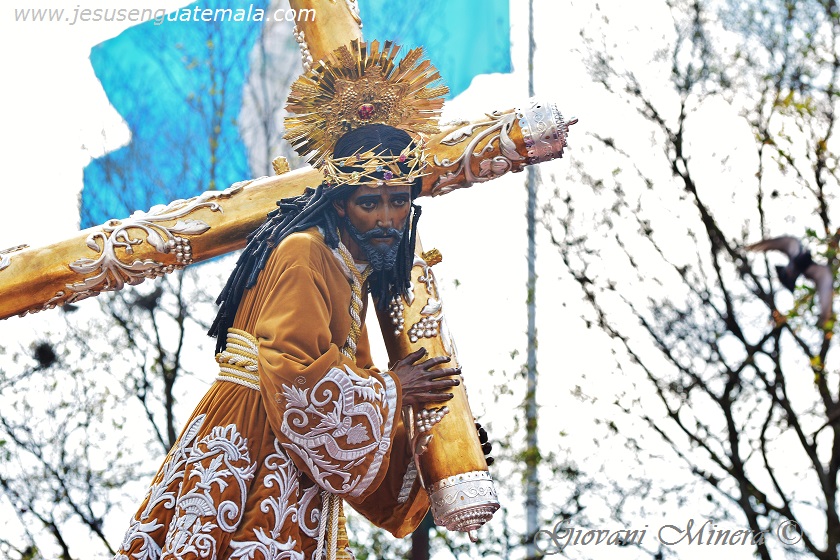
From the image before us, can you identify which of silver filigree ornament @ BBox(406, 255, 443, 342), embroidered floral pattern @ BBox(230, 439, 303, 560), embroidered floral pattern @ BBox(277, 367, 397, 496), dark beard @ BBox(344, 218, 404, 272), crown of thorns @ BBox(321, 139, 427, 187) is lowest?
embroidered floral pattern @ BBox(230, 439, 303, 560)

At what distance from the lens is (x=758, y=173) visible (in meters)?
9.87

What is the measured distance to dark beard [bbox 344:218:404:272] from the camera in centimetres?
422

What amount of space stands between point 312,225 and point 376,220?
22 centimetres

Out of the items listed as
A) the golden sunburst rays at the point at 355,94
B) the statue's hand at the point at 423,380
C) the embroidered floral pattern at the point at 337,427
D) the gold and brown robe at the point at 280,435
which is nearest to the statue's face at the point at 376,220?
the gold and brown robe at the point at 280,435

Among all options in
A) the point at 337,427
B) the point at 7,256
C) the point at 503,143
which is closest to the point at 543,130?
the point at 503,143

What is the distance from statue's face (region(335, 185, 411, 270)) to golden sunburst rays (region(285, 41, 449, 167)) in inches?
9.5

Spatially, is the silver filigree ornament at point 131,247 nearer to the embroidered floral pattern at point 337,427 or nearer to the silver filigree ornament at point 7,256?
the silver filigree ornament at point 7,256

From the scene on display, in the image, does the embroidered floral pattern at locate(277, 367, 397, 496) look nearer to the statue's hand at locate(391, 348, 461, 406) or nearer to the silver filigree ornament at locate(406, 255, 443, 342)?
the statue's hand at locate(391, 348, 461, 406)

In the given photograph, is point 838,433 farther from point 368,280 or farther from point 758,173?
point 368,280

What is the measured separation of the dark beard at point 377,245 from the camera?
4.22 metres

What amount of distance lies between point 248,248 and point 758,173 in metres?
6.49

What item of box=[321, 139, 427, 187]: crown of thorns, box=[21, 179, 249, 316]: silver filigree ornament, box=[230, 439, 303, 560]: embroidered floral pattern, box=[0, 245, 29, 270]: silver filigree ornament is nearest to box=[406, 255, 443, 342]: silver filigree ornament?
box=[321, 139, 427, 187]: crown of thorns

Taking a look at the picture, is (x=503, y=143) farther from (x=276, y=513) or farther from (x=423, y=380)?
(x=276, y=513)

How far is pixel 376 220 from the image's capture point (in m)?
4.22
